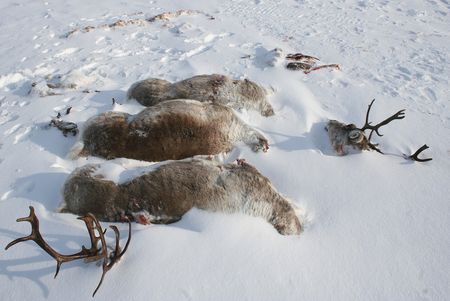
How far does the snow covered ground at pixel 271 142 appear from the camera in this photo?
12.0 feet

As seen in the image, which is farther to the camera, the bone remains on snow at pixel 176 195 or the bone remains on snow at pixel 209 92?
the bone remains on snow at pixel 209 92

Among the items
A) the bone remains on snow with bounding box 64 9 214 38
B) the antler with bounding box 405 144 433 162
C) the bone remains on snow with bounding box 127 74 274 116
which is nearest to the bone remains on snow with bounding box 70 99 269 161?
the bone remains on snow with bounding box 127 74 274 116

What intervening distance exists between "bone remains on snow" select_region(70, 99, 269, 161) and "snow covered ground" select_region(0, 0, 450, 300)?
10.9 inches

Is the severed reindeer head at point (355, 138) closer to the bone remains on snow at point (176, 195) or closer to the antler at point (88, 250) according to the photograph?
the bone remains on snow at point (176, 195)

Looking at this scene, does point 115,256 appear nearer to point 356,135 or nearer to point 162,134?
point 162,134

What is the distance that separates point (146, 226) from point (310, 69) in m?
4.85

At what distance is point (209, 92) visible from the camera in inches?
249

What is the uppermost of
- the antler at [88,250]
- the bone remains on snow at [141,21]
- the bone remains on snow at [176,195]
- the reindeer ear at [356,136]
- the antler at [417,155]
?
the antler at [88,250]

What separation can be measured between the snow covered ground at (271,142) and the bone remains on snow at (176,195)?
0.59ft

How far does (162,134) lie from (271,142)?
1694 millimetres

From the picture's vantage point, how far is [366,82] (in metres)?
7.12

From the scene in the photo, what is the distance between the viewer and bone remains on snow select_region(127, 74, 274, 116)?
247 inches

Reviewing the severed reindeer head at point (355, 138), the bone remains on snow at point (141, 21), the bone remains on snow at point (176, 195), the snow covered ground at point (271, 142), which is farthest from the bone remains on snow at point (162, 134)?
the bone remains on snow at point (141, 21)

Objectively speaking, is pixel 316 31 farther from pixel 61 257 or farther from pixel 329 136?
pixel 61 257
